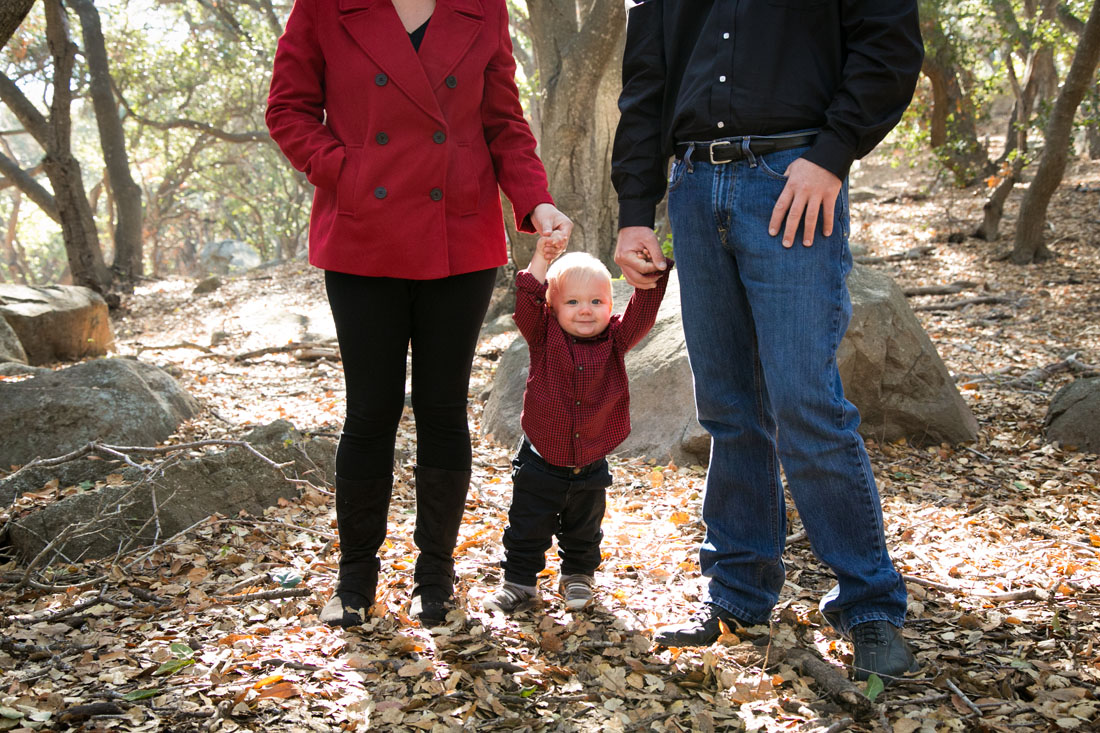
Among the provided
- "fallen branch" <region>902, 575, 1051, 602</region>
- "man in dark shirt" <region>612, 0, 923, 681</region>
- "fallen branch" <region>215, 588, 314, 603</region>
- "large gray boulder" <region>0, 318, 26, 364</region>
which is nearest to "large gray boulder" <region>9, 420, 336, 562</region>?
"fallen branch" <region>215, 588, 314, 603</region>

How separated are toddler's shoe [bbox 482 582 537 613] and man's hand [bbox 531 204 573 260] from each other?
1.13 meters

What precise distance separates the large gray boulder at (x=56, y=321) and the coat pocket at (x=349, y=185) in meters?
→ 6.12

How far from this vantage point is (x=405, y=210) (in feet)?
7.76

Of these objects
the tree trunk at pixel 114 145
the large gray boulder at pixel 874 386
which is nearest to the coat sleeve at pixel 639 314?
the large gray boulder at pixel 874 386

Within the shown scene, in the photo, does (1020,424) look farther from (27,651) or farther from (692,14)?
(27,651)

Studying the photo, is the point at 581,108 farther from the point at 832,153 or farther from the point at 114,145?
the point at 114,145

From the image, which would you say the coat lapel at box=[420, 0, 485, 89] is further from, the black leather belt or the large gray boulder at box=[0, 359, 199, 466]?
the large gray boulder at box=[0, 359, 199, 466]

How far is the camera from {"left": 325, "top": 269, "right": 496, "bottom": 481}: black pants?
8.06 ft

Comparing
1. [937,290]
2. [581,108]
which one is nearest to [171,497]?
[581,108]

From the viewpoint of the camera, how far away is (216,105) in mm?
19594

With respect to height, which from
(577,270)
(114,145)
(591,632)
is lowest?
(591,632)

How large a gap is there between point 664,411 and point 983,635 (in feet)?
7.50

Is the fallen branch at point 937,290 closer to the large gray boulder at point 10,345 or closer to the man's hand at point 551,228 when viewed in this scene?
the man's hand at point 551,228

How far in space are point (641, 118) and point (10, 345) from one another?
6383 mm
